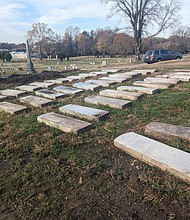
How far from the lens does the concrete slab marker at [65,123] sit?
116 inches

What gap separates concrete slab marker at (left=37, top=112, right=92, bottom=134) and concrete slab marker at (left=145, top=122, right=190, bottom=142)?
3.00 ft

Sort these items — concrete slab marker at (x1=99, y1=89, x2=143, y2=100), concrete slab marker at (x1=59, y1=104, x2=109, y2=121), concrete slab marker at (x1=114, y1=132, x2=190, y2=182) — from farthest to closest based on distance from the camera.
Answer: concrete slab marker at (x1=99, y1=89, x2=143, y2=100)
concrete slab marker at (x1=59, y1=104, x2=109, y2=121)
concrete slab marker at (x1=114, y1=132, x2=190, y2=182)

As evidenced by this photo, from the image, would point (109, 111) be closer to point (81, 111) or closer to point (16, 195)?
point (81, 111)

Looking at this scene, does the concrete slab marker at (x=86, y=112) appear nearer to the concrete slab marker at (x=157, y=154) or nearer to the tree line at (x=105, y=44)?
the concrete slab marker at (x=157, y=154)

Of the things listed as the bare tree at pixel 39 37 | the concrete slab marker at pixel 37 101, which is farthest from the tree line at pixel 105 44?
the concrete slab marker at pixel 37 101

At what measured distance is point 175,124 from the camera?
2.96 m

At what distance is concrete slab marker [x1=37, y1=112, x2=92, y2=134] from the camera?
2958 millimetres

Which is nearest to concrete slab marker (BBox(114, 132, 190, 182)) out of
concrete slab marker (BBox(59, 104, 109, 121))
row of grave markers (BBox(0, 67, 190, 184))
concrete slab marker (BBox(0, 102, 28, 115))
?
row of grave markers (BBox(0, 67, 190, 184))

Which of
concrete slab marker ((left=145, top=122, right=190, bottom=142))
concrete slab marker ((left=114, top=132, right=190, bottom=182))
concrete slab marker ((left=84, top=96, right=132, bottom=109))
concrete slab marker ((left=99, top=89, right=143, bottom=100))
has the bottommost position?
concrete slab marker ((left=114, top=132, right=190, bottom=182))

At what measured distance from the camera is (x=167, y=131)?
264 centimetres

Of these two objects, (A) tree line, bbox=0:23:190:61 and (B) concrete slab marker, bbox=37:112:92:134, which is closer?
(B) concrete slab marker, bbox=37:112:92:134

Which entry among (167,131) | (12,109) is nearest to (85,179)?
(167,131)

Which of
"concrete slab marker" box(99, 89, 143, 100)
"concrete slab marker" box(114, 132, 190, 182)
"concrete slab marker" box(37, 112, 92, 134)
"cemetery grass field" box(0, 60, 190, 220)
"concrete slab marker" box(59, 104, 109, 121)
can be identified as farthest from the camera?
"concrete slab marker" box(99, 89, 143, 100)

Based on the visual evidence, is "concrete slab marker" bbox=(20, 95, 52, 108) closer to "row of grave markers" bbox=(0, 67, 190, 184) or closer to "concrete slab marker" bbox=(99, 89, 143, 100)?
"row of grave markers" bbox=(0, 67, 190, 184)
